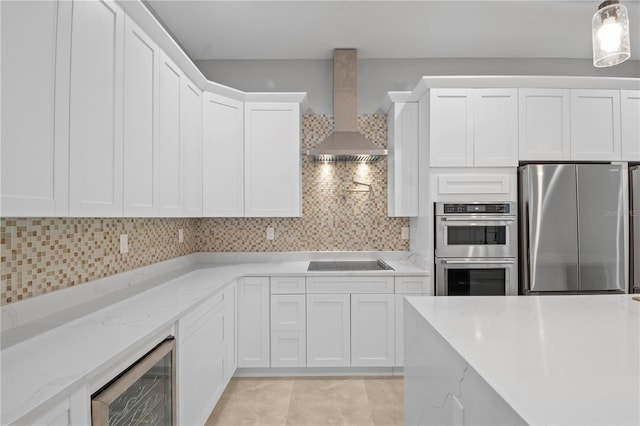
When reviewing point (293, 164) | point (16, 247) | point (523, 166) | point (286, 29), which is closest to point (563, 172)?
point (523, 166)

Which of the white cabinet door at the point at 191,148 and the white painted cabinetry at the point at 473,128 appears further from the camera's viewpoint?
the white painted cabinetry at the point at 473,128

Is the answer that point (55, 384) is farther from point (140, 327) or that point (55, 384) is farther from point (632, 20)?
point (632, 20)

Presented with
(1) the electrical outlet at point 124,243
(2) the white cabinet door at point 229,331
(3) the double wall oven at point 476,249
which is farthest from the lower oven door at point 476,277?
(1) the electrical outlet at point 124,243

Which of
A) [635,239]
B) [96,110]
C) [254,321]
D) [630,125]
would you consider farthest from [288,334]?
[630,125]

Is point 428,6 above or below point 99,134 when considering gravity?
above

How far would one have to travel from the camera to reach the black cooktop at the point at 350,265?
307 cm

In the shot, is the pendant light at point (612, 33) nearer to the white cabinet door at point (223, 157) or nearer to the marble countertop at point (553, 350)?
the marble countertop at point (553, 350)

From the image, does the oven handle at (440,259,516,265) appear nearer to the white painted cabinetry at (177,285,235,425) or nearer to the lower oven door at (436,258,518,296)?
the lower oven door at (436,258,518,296)

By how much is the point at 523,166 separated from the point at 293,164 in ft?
6.49

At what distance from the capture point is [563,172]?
272 centimetres

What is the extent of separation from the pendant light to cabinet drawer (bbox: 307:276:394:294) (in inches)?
78.5

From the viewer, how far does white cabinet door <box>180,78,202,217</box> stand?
8.22ft

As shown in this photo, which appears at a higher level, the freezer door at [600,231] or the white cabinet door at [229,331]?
the freezer door at [600,231]

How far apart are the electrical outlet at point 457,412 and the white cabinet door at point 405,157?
224 centimetres
